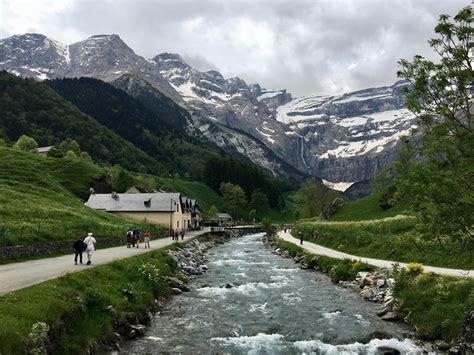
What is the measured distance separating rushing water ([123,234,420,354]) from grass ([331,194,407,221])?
6236cm

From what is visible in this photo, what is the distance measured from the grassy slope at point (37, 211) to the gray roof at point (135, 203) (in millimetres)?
16797

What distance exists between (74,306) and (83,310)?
776 mm

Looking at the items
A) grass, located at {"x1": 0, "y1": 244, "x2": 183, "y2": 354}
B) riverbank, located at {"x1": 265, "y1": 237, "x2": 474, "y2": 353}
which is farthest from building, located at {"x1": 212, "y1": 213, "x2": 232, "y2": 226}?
grass, located at {"x1": 0, "y1": 244, "x2": 183, "y2": 354}

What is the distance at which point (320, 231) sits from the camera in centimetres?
7162

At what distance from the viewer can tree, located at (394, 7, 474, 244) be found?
15.2 m

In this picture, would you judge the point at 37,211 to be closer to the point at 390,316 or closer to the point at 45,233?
the point at 45,233

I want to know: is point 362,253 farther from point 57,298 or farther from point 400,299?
point 57,298

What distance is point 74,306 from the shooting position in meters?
18.9

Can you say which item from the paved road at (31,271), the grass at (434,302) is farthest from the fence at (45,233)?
the grass at (434,302)

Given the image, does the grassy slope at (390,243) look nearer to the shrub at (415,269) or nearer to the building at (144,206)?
the shrub at (415,269)

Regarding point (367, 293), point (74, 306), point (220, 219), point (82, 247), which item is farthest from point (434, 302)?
point (220, 219)

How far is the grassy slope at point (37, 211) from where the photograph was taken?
40.0 m

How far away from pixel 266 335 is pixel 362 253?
28.9 m

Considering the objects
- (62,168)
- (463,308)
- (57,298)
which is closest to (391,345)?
(463,308)
